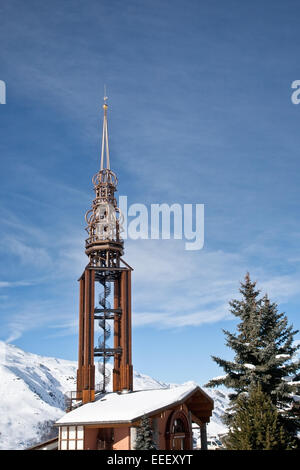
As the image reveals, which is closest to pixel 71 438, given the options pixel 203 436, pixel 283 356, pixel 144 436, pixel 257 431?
pixel 144 436

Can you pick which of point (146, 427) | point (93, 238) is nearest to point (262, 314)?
point (146, 427)

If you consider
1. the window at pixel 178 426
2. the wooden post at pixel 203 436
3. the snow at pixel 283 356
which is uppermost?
the snow at pixel 283 356

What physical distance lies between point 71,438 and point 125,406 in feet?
10.9

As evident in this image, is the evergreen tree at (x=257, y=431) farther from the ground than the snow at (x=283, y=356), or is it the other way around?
the snow at (x=283, y=356)

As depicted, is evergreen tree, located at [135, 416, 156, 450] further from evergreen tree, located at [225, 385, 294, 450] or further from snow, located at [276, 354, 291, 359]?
snow, located at [276, 354, 291, 359]

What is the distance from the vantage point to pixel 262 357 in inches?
Result: 1218

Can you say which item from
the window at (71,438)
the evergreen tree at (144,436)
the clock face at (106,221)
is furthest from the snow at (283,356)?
the clock face at (106,221)

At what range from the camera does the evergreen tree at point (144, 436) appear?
84.5ft

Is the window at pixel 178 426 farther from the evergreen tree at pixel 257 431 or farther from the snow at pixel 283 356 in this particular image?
the evergreen tree at pixel 257 431

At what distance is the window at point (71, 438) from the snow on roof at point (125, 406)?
0.45 metres

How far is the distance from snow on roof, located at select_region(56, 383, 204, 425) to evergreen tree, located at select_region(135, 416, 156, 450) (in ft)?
1.51

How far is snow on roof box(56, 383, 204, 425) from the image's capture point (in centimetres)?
2746

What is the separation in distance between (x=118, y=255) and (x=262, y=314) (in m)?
14.2
